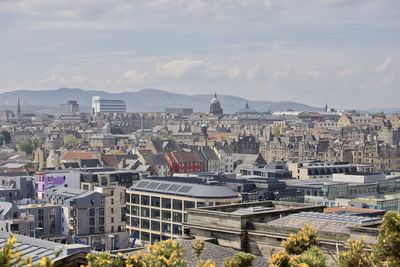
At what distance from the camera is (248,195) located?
113875mm

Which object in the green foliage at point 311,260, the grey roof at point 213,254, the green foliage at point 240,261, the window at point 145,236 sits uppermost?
the green foliage at point 311,260

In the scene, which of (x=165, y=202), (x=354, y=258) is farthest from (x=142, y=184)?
(x=354, y=258)

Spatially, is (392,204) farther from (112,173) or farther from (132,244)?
(112,173)

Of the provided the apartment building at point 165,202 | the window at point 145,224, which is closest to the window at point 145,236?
the apartment building at point 165,202

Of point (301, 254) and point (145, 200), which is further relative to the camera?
point (145, 200)

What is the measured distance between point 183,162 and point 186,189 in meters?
78.1

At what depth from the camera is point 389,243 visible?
2638cm

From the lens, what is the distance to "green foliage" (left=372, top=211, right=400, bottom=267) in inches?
1033

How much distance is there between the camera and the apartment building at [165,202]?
3922 inches

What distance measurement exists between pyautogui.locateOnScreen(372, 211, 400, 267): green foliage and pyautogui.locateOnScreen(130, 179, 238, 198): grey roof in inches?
2837

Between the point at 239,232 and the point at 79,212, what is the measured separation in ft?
243

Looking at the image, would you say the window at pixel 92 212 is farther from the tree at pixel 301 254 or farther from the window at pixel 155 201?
the tree at pixel 301 254

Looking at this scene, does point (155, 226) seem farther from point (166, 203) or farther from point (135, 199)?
point (135, 199)

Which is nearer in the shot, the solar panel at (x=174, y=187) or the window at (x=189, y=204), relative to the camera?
the window at (x=189, y=204)
